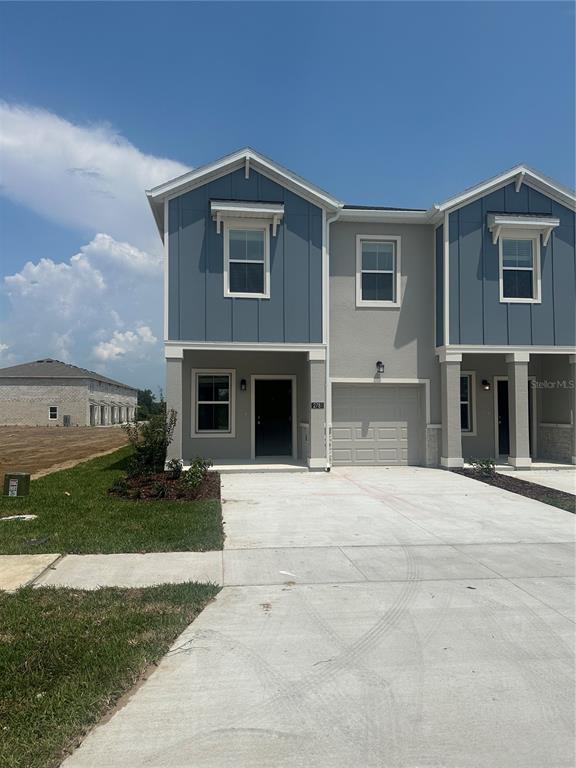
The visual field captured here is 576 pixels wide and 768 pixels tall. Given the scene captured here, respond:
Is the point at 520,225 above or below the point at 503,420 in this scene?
above

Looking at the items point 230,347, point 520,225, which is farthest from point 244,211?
point 520,225

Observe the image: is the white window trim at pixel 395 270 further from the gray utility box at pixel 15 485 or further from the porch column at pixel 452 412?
the gray utility box at pixel 15 485

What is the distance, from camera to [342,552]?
6.98 m

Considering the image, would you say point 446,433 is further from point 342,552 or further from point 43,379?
point 43,379

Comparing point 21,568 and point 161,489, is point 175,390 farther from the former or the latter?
point 21,568

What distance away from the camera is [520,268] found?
14.7m

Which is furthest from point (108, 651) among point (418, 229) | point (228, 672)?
point (418, 229)

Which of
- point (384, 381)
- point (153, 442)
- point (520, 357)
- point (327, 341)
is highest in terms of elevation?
point (327, 341)

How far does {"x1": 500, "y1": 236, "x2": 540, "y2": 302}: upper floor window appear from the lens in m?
14.7

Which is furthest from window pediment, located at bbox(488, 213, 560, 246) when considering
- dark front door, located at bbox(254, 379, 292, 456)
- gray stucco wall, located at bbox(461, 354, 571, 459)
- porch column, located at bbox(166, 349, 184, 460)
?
porch column, located at bbox(166, 349, 184, 460)

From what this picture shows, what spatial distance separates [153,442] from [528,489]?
26.0 ft

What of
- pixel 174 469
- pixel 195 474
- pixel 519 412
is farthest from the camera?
pixel 519 412

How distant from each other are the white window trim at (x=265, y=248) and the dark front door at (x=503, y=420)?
7311mm

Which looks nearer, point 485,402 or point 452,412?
point 452,412
